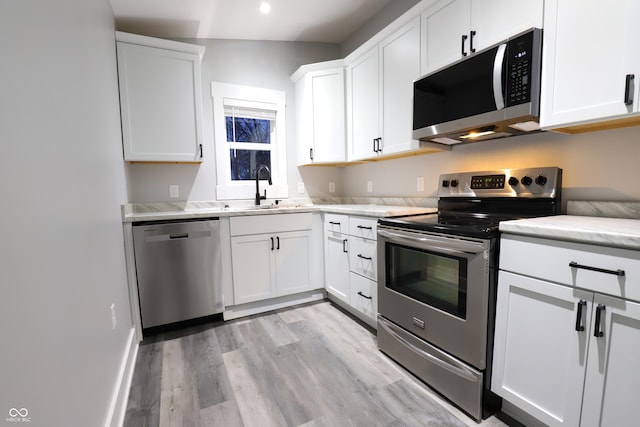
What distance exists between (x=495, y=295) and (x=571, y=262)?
347mm

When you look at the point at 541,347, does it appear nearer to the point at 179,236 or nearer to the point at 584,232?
the point at 584,232

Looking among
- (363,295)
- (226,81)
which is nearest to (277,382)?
(363,295)

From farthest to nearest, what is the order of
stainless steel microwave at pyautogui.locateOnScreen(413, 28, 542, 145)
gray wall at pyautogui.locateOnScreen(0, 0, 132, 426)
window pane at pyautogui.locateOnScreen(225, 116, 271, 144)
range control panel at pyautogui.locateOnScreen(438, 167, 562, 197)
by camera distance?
window pane at pyautogui.locateOnScreen(225, 116, 271, 144)
range control panel at pyautogui.locateOnScreen(438, 167, 562, 197)
stainless steel microwave at pyautogui.locateOnScreen(413, 28, 542, 145)
gray wall at pyautogui.locateOnScreen(0, 0, 132, 426)

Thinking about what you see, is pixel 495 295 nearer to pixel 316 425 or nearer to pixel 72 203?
pixel 316 425

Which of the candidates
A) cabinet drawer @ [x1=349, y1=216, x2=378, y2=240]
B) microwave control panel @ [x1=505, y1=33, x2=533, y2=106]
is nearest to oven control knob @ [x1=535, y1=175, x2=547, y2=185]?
microwave control panel @ [x1=505, y1=33, x2=533, y2=106]

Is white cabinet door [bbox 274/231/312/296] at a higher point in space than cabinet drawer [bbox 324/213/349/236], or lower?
lower

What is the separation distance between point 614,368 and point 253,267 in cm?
227

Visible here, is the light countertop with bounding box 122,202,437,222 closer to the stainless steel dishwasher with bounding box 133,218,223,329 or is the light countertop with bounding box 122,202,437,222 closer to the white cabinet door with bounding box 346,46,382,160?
the stainless steel dishwasher with bounding box 133,218,223,329

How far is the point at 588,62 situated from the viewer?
4.03 ft

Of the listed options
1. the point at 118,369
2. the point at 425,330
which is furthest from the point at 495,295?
the point at 118,369

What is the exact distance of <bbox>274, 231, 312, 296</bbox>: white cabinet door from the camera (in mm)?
2681

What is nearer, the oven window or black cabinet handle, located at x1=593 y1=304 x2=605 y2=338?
black cabinet handle, located at x1=593 y1=304 x2=605 y2=338

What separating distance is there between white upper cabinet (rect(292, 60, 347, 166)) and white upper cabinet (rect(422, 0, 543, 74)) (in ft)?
3.44

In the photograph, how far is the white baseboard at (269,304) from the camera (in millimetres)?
2535
